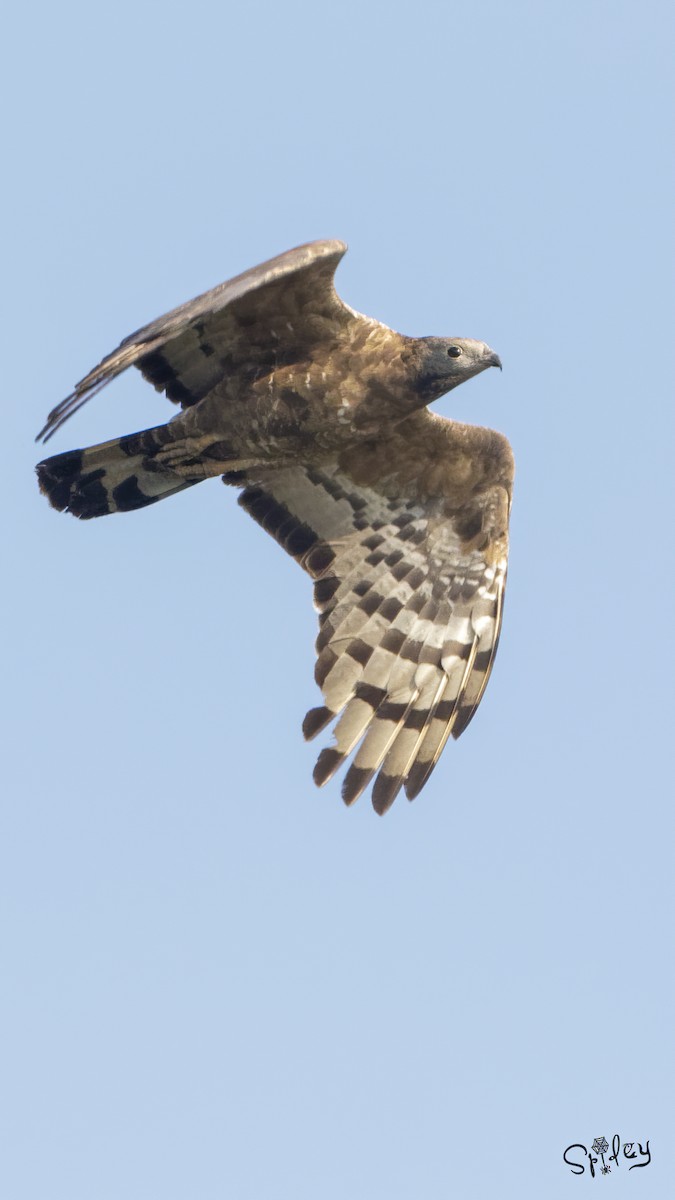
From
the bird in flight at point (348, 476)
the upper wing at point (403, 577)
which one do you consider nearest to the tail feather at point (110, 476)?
the bird in flight at point (348, 476)

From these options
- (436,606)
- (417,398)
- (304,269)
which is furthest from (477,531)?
(304,269)

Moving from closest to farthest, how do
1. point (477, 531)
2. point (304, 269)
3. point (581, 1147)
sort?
point (304, 269), point (581, 1147), point (477, 531)

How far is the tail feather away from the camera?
11.2m

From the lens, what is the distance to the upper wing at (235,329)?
9.84m

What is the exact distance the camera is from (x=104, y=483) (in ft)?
37.1

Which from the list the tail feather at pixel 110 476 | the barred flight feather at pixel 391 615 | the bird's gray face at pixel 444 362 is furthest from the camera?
the barred flight feather at pixel 391 615

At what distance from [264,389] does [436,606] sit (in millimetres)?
2017

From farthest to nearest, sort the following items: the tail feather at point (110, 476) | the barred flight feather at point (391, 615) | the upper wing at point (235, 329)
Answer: the barred flight feather at point (391, 615)
the tail feather at point (110, 476)
the upper wing at point (235, 329)

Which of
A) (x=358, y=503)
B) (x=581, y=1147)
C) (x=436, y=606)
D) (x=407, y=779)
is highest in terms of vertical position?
(x=358, y=503)

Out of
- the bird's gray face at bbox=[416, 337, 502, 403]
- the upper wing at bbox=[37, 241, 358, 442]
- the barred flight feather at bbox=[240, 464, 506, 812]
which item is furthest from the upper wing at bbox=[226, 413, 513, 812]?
the upper wing at bbox=[37, 241, 358, 442]

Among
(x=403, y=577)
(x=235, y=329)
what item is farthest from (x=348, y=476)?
(x=235, y=329)

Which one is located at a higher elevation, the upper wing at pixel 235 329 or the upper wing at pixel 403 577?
the upper wing at pixel 235 329

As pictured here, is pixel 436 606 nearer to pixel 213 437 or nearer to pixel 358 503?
pixel 358 503

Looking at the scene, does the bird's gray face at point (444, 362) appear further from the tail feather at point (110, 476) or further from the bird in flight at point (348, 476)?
the tail feather at point (110, 476)
